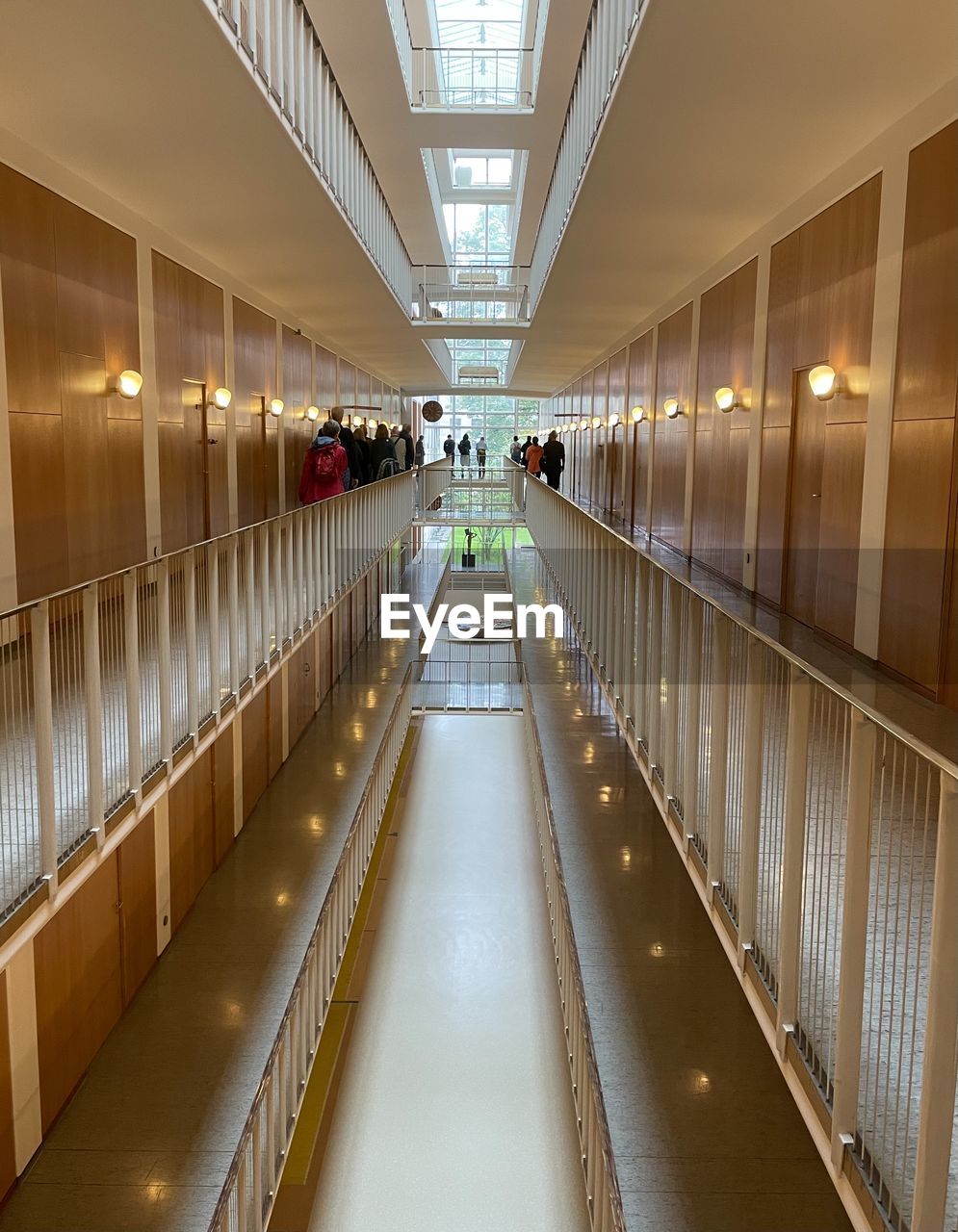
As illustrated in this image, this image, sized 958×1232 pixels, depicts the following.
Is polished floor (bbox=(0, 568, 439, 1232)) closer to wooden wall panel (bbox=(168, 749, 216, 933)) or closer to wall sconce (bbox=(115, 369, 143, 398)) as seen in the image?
wooden wall panel (bbox=(168, 749, 216, 933))

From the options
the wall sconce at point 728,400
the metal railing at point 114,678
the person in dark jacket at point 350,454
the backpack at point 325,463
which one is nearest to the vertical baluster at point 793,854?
the metal railing at point 114,678

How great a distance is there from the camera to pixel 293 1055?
918cm

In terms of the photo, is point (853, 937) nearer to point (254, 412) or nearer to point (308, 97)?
point (308, 97)

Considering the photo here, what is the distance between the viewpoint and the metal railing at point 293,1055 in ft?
22.6

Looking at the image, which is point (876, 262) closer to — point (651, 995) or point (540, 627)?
point (651, 995)

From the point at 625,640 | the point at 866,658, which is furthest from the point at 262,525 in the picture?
the point at 866,658

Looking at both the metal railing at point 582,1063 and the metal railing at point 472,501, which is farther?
the metal railing at point 472,501

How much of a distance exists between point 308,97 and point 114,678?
743 cm

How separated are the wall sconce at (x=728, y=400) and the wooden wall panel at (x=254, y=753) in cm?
690

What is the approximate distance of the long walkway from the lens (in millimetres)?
9016

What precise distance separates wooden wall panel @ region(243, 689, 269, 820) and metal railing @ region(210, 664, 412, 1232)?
4.93 ft

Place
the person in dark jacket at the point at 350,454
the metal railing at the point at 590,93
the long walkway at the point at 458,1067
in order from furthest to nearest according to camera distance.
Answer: the person in dark jacket at the point at 350,454, the long walkway at the point at 458,1067, the metal railing at the point at 590,93

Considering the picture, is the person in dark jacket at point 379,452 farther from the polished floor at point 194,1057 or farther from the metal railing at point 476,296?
the polished floor at point 194,1057

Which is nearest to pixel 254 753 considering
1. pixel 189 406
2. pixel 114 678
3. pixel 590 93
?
pixel 189 406
